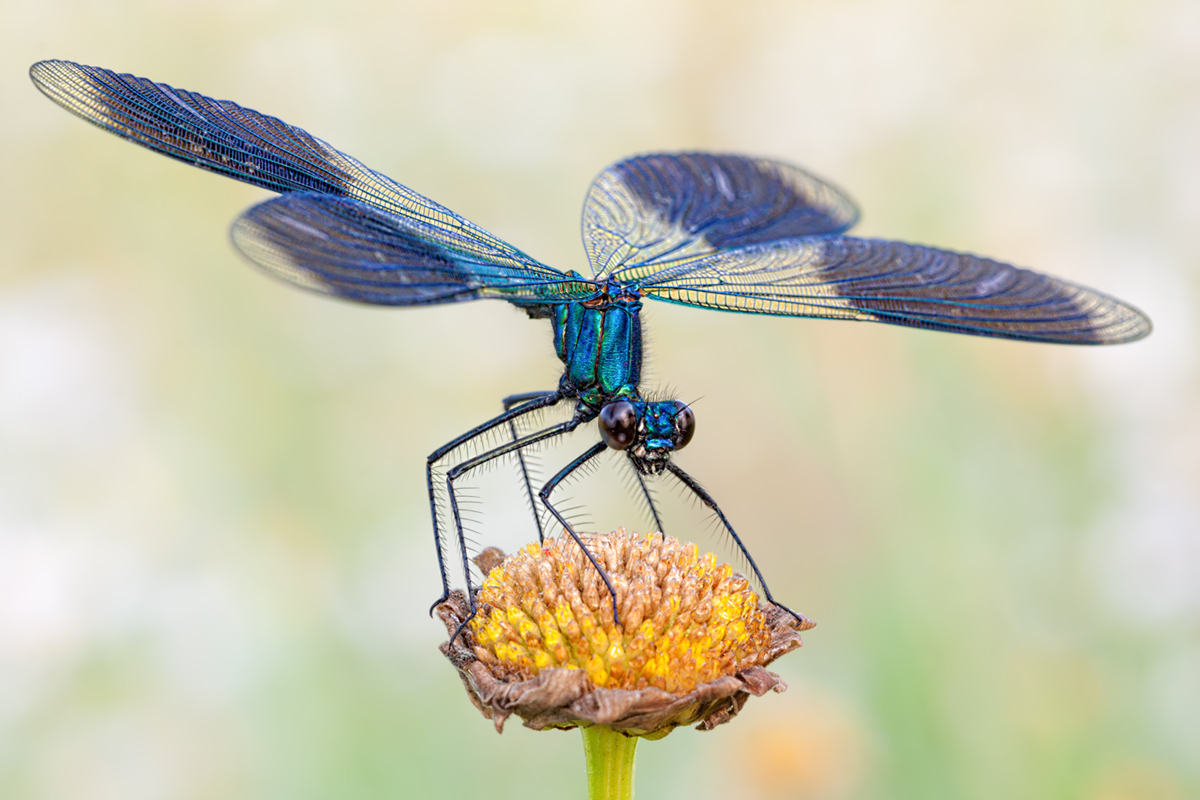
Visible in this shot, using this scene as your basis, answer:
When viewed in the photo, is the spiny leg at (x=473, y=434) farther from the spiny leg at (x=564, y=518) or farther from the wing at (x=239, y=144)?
the wing at (x=239, y=144)

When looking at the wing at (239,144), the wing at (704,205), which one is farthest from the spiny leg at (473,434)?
the wing at (704,205)

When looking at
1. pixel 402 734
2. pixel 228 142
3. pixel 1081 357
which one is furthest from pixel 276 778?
pixel 1081 357

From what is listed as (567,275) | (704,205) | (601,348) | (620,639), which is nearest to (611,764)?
(620,639)

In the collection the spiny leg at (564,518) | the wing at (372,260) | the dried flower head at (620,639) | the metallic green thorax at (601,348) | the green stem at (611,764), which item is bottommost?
the green stem at (611,764)

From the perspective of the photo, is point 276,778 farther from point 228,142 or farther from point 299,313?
point 228,142

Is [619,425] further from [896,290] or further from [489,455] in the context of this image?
[896,290]

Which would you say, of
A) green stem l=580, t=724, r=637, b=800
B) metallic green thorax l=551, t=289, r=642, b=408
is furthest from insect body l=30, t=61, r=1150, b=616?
green stem l=580, t=724, r=637, b=800
